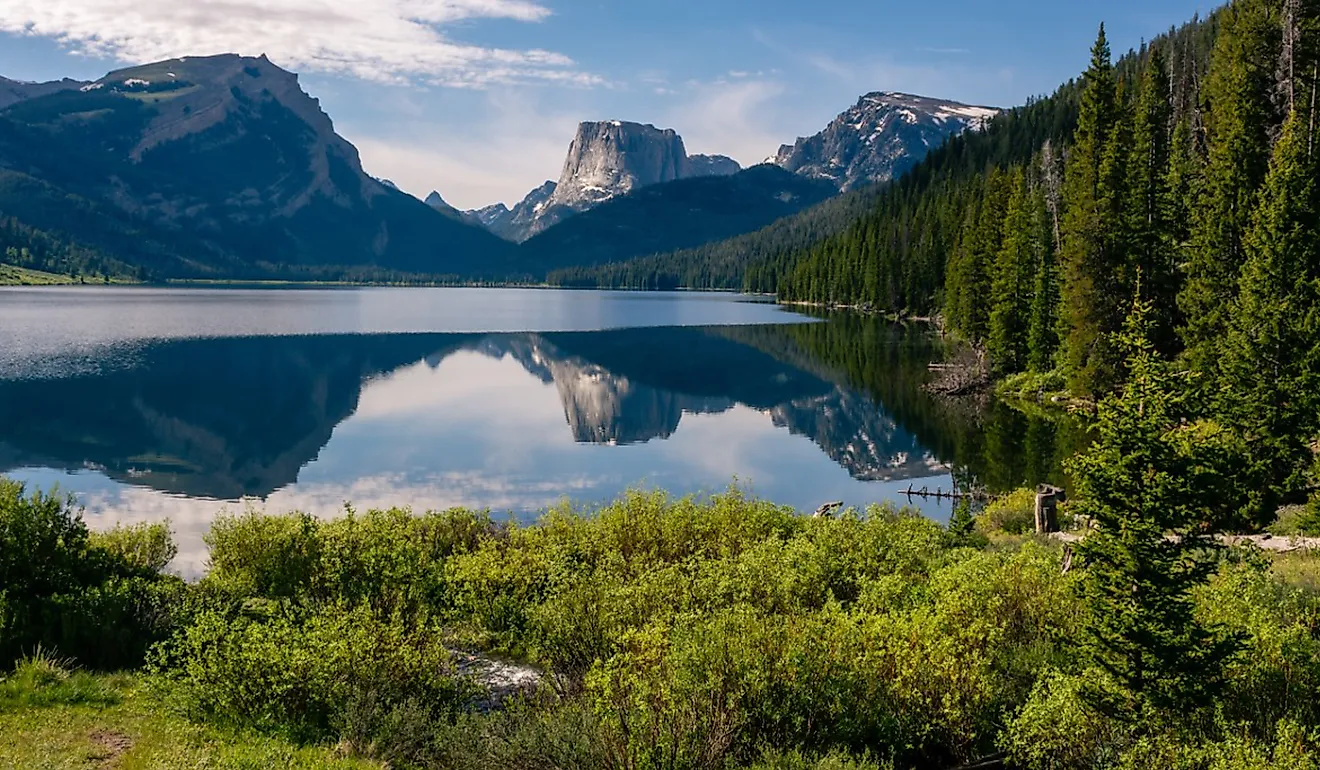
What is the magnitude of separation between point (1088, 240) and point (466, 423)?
4304cm

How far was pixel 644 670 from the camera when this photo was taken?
13.9m

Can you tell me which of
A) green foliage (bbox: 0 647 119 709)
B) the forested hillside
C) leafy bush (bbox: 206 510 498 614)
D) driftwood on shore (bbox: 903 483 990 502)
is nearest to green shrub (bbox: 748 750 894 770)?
the forested hillside

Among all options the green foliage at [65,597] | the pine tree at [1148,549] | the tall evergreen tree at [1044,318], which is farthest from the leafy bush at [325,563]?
the tall evergreen tree at [1044,318]

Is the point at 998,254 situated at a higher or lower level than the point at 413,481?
higher

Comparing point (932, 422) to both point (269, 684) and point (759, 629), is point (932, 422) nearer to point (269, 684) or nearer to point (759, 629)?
point (759, 629)

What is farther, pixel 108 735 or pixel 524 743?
pixel 108 735

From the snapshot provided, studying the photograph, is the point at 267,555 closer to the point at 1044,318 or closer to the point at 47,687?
the point at 47,687

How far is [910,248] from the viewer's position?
14600 centimetres

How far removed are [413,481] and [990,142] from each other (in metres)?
174

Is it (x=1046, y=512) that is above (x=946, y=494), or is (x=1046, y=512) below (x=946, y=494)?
above

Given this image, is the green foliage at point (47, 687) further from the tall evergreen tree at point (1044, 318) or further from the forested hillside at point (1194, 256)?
the tall evergreen tree at point (1044, 318)

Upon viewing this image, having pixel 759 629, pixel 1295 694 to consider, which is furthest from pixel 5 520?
pixel 1295 694

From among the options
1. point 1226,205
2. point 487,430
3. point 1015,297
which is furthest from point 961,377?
point 487,430

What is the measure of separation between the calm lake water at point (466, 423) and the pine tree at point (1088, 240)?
6.73m
